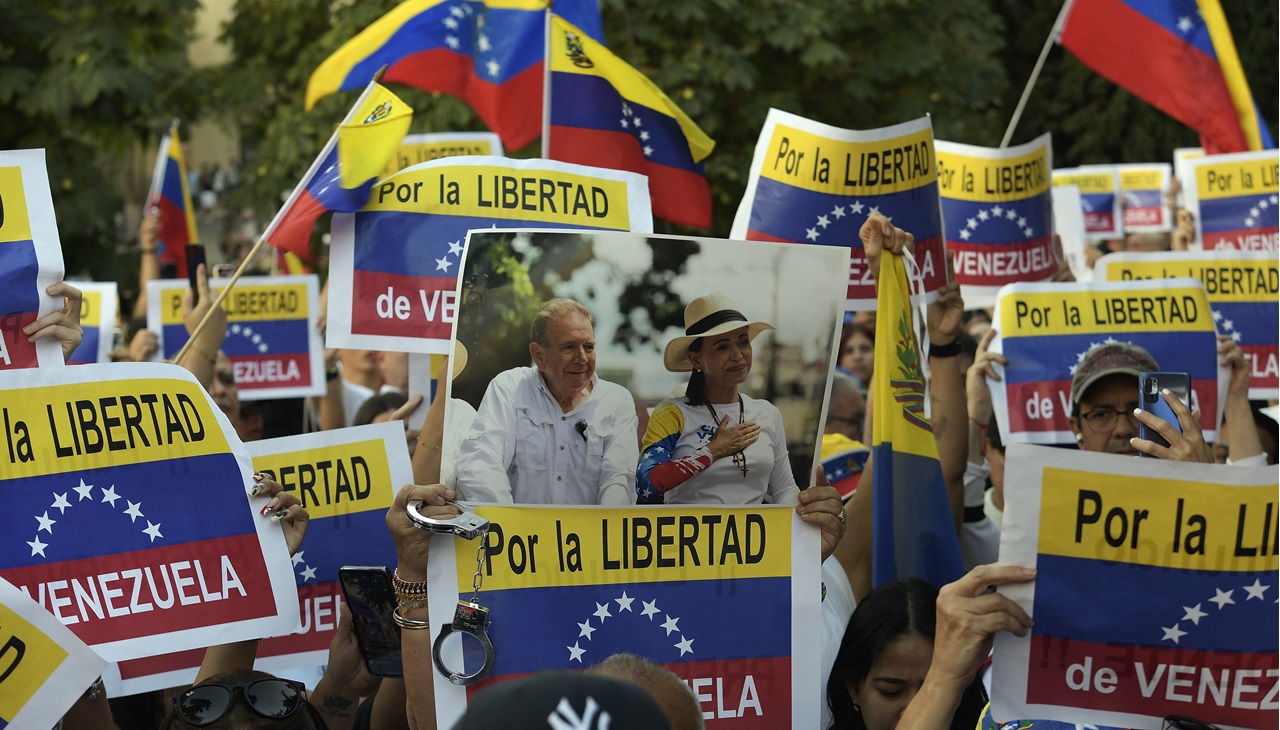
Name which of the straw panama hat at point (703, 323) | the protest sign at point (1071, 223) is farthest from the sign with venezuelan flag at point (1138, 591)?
the protest sign at point (1071, 223)

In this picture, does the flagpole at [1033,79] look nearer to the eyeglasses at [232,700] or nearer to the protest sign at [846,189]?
the protest sign at [846,189]

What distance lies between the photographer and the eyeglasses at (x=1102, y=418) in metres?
4.53

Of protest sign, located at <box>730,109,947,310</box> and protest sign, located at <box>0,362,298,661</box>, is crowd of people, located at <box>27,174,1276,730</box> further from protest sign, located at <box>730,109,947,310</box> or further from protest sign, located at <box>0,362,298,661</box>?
protest sign, located at <box>730,109,947,310</box>

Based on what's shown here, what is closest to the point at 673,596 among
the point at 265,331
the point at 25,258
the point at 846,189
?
the point at 25,258

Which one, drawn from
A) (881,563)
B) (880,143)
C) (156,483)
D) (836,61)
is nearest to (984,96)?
(836,61)

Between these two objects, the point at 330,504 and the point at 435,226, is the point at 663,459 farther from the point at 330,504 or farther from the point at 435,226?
the point at 435,226

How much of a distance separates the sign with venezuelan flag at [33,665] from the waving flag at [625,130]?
3.30m

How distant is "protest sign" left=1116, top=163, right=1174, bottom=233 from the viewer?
35.6 ft

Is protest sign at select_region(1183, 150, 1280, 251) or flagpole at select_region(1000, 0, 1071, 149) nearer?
flagpole at select_region(1000, 0, 1071, 149)

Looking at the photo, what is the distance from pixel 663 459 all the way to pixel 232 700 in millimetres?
1020

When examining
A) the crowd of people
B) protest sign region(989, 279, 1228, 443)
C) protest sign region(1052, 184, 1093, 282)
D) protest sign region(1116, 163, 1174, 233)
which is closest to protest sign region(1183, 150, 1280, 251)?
protest sign region(1052, 184, 1093, 282)

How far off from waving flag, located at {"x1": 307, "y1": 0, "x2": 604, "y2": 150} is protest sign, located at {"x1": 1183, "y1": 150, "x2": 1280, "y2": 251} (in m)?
3.11

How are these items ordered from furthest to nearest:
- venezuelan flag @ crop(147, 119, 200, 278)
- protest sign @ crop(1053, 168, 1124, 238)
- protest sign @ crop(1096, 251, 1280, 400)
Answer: protest sign @ crop(1053, 168, 1124, 238)
venezuelan flag @ crop(147, 119, 200, 278)
protest sign @ crop(1096, 251, 1280, 400)

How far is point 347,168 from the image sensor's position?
183 inches
